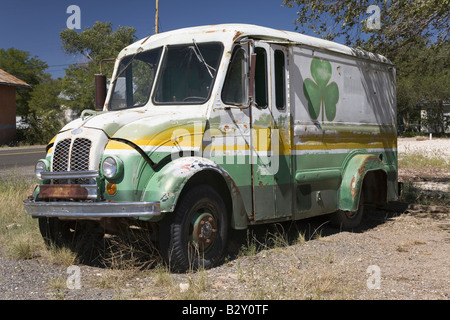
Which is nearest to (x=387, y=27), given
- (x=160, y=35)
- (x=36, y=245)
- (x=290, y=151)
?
(x=290, y=151)

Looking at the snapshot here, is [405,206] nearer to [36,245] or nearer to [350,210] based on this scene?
[350,210]

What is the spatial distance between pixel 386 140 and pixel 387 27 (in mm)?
2017

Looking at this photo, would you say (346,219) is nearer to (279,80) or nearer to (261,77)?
(279,80)

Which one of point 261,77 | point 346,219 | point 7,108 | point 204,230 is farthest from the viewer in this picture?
point 7,108

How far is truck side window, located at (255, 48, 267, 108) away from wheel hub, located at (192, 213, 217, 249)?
1599 mm

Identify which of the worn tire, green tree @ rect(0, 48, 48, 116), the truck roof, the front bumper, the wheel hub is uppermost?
green tree @ rect(0, 48, 48, 116)

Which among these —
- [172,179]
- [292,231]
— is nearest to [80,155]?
[172,179]

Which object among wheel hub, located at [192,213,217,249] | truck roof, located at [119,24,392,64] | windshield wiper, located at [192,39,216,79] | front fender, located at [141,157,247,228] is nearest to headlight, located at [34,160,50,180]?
front fender, located at [141,157,247,228]

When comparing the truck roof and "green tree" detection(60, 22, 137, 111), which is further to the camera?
"green tree" detection(60, 22, 137, 111)

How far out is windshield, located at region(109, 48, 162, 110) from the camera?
21.1 feet

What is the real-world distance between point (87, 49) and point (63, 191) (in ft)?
170

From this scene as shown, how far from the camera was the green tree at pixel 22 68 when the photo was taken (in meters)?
44.9

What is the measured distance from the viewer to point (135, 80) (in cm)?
670

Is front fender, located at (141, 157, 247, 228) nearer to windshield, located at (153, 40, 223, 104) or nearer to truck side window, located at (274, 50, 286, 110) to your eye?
windshield, located at (153, 40, 223, 104)
